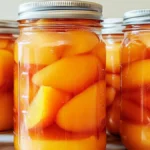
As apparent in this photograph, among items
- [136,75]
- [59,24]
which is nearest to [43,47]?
[59,24]

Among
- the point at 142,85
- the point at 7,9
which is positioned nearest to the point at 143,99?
the point at 142,85

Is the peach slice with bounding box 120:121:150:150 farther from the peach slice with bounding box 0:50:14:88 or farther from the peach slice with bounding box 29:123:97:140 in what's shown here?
the peach slice with bounding box 0:50:14:88

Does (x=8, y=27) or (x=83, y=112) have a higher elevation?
(x=8, y=27)

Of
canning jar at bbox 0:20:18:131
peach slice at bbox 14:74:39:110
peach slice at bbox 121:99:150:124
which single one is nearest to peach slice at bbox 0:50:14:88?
canning jar at bbox 0:20:18:131

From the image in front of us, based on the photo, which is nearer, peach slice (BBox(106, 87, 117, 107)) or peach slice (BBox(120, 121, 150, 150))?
peach slice (BBox(120, 121, 150, 150))

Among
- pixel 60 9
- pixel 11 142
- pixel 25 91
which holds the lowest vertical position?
pixel 11 142

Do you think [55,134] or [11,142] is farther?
[11,142]

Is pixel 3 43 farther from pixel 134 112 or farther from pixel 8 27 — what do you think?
pixel 134 112

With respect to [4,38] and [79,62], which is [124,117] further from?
[4,38]
